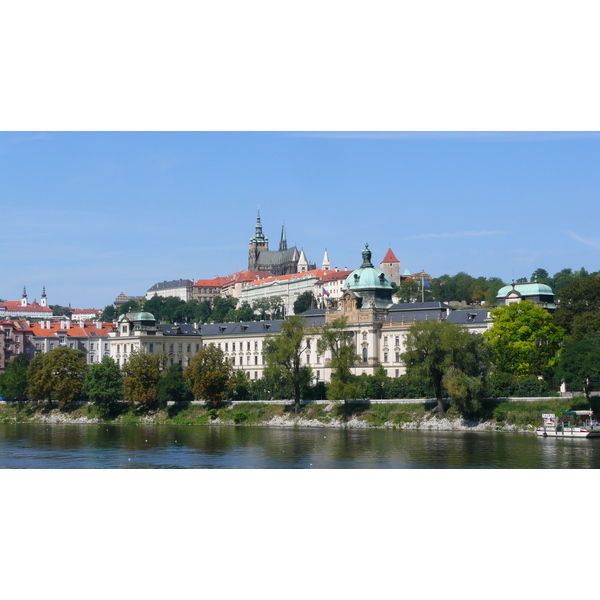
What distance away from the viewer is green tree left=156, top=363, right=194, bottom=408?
89062mm

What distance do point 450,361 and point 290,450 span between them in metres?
18.6

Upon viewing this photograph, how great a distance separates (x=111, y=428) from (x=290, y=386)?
1515 centimetres

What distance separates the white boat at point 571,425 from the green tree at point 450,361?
590 cm

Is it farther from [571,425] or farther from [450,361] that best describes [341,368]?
[571,425]

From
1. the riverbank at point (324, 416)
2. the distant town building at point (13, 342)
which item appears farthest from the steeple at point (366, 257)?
the distant town building at point (13, 342)

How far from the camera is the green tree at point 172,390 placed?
89062 mm

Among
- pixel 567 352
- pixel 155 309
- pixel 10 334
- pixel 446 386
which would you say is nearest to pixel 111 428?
pixel 446 386

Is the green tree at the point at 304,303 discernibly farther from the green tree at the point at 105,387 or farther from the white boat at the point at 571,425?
the white boat at the point at 571,425

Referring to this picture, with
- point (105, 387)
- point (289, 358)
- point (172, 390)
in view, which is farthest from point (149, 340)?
point (289, 358)

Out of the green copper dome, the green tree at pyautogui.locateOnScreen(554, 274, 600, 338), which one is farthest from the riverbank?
the green copper dome

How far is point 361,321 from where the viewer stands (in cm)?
10075

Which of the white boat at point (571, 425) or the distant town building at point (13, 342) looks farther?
the distant town building at point (13, 342)

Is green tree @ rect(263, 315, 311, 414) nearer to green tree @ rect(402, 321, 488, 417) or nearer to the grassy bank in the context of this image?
the grassy bank

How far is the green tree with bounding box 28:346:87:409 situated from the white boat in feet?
157
